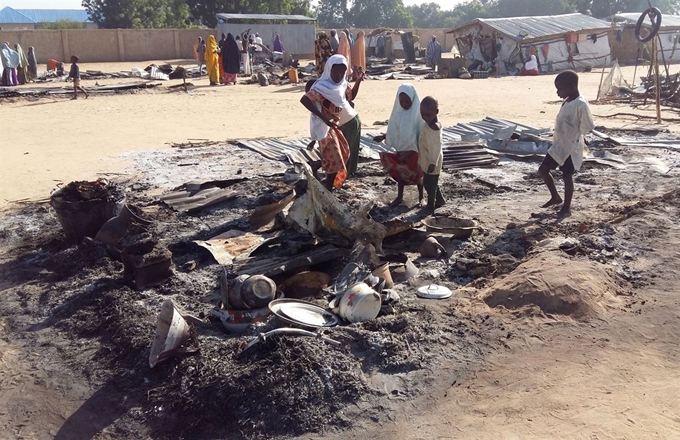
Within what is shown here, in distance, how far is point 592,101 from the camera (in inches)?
627

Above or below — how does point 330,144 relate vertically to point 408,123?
below

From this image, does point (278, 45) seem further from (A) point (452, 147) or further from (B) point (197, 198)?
(B) point (197, 198)

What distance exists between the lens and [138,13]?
41.3 metres

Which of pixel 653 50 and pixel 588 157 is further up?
pixel 653 50

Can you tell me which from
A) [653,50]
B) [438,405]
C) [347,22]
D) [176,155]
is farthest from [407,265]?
[347,22]

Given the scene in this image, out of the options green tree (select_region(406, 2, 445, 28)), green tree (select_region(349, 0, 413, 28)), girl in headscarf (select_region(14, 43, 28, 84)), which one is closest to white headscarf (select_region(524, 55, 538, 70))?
girl in headscarf (select_region(14, 43, 28, 84))

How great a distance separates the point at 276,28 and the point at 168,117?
20.7 m

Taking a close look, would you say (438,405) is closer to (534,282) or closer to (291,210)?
(534,282)

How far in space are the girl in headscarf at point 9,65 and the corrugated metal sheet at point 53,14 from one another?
2081 inches

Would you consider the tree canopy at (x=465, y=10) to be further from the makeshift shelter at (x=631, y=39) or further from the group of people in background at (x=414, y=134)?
the group of people in background at (x=414, y=134)

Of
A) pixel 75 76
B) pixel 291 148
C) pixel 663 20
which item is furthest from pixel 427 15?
pixel 291 148

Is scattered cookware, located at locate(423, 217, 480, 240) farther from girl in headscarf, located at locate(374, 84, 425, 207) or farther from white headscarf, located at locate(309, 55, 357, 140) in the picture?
white headscarf, located at locate(309, 55, 357, 140)

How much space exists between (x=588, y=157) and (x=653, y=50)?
459 cm

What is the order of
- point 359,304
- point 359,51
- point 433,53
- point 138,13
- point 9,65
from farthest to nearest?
point 138,13 < point 433,53 < point 9,65 < point 359,51 < point 359,304
